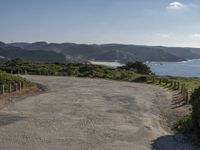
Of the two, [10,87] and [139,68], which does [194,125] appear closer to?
[10,87]

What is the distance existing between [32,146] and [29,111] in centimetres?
783

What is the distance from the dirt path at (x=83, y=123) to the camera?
14.4m

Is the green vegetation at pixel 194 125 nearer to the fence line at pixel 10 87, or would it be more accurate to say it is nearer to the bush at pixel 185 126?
the bush at pixel 185 126

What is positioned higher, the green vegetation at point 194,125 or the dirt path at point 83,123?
the green vegetation at point 194,125

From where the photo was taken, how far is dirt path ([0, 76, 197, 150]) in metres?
14.4

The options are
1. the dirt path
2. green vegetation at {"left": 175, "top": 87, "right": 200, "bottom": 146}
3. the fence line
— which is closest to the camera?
the dirt path

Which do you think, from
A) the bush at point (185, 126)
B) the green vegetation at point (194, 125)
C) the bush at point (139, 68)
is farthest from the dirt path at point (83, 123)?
the bush at point (139, 68)

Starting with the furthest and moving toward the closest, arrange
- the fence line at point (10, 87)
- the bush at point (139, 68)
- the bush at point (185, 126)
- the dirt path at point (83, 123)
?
the bush at point (139, 68) → the fence line at point (10, 87) → the bush at point (185, 126) → the dirt path at point (83, 123)

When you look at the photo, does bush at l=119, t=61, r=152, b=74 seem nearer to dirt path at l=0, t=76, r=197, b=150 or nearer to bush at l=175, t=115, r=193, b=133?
dirt path at l=0, t=76, r=197, b=150

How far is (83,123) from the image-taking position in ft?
60.0

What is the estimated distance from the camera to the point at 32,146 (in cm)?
1379

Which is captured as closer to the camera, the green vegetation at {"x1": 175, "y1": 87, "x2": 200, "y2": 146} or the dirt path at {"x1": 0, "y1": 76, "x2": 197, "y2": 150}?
the dirt path at {"x1": 0, "y1": 76, "x2": 197, "y2": 150}

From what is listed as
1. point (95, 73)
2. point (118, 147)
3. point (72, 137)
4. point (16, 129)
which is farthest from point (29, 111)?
point (95, 73)

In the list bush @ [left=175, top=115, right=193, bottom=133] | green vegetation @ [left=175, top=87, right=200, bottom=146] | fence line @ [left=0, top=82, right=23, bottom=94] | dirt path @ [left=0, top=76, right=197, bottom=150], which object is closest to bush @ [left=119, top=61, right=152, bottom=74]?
fence line @ [left=0, top=82, right=23, bottom=94]
